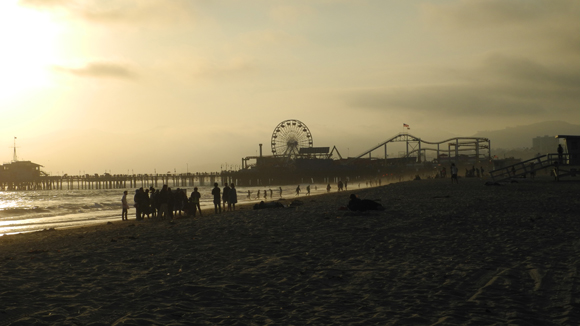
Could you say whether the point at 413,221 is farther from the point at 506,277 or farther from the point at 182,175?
the point at 182,175

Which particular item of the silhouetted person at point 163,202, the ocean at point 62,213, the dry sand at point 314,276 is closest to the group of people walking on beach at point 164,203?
the silhouetted person at point 163,202

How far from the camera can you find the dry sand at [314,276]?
17.3 feet

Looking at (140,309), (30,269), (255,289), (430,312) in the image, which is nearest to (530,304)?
(430,312)

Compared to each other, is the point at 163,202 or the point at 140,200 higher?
the point at 140,200

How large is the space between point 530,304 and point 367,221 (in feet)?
24.6

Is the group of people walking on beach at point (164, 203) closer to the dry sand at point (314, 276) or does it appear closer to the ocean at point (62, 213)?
the ocean at point (62, 213)

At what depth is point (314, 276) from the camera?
7.07m

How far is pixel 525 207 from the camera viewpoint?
587 inches

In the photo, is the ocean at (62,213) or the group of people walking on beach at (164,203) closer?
the group of people walking on beach at (164,203)

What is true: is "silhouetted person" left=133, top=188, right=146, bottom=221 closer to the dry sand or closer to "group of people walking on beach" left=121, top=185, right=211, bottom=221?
"group of people walking on beach" left=121, top=185, right=211, bottom=221

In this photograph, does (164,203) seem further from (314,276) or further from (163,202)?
(314,276)

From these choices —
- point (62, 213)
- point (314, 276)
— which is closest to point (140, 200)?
point (314, 276)

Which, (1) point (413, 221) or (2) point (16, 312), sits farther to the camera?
(1) point (413, 221)

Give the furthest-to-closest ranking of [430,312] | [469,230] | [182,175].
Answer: [182,175] < [469,230] < [430,312]
